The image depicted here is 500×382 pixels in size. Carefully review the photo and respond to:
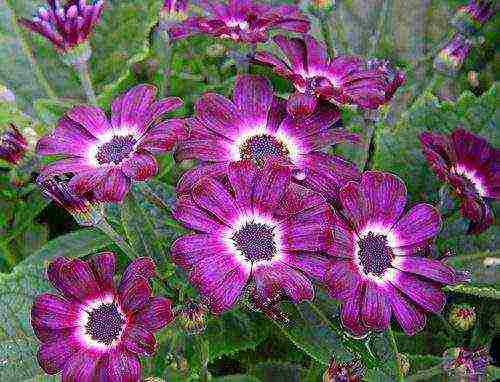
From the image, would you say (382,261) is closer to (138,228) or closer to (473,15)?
(138,228)

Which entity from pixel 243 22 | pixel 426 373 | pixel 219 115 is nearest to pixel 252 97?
pixel 219 115

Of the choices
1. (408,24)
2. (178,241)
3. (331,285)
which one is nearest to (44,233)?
(178,241)

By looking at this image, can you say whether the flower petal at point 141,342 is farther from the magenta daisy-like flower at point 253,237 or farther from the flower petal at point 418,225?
the flower petal at point 418,225

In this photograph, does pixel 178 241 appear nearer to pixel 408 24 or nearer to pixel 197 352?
pixel 197 352

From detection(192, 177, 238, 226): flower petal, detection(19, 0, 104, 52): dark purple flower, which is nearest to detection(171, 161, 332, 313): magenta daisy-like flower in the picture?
detection(192, 177, 238, 226): flower petal

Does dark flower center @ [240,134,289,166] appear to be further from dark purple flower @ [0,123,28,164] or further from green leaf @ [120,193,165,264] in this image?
dark purple flower @ [0,123,28,164]
